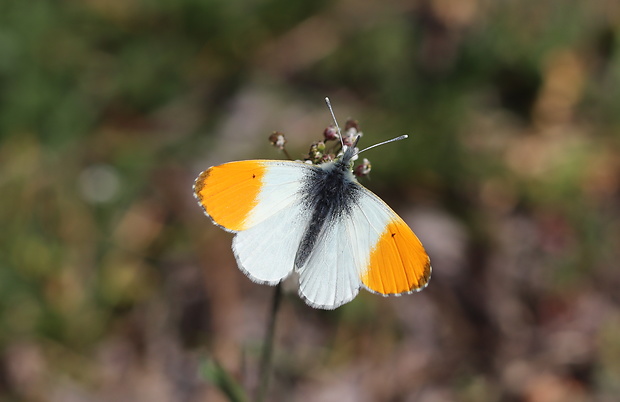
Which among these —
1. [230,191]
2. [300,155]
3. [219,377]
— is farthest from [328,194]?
[300,155]

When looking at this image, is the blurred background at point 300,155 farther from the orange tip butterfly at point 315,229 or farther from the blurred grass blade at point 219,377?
the orange tip butterfly at point 315,229

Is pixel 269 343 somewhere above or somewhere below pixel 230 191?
below

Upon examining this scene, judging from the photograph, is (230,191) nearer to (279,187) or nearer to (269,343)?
(279,187)

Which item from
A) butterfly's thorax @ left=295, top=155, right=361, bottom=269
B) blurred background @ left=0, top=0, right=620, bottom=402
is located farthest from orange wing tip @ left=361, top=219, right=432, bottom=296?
blurred background @ left=0, top=0, right=620, bottom=402

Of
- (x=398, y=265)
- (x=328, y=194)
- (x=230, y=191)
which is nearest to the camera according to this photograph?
(x=398, y=265)

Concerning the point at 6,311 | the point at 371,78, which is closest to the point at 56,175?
the point at 6,311

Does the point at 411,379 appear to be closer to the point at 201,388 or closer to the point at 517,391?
the point at 517,391

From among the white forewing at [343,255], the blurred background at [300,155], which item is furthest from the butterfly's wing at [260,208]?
→ the blurred background at [300,155]
